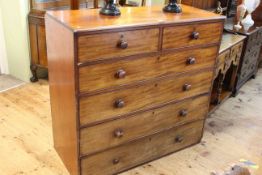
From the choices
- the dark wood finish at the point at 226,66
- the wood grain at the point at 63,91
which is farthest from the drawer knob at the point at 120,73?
the dark wood finish at the point at 226,66

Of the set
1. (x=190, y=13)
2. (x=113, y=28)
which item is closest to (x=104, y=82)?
(x=113, y=28)

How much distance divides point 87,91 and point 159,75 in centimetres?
47

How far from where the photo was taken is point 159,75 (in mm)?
1834

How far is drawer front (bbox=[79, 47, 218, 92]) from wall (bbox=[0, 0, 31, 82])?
1.64 metres

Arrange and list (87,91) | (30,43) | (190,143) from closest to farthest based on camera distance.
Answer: (87,91)
(190,143)
(30,43)

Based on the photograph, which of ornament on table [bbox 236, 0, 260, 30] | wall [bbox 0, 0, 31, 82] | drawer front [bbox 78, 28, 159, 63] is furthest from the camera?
ornament on table [bbox 236, 0, 260, 30]

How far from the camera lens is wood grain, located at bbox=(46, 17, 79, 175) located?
1.57 m

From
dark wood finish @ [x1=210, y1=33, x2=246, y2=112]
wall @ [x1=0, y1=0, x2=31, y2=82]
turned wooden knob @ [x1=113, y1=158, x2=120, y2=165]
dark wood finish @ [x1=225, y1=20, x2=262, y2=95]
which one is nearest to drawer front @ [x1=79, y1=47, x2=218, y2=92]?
dark wood finish @ [x1=210, y1=33, x2=246, y2=112]

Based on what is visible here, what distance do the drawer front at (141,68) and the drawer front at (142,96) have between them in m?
0.05

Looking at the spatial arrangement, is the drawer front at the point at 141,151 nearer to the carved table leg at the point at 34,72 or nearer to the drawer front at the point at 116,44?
the drawer front at the point at 116,44

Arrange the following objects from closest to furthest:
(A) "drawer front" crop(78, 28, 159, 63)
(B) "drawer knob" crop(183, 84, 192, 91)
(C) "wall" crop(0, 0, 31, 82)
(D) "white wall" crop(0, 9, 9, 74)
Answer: (A) "drawer front" crop(78, 28, 159, 63) → (B) "drawer knob" crop(183, 84, 192, 91) → (C) "wall" crop(0, 0, 31, 82) → (D) "white wall" crop(0, 9, 9, 74)

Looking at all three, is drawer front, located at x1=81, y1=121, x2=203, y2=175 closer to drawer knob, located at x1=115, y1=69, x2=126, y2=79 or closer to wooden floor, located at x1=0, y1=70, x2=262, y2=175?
wooden floor, located at x1=0, y1=70, x2=262, y2=175

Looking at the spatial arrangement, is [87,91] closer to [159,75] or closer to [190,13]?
[159,75]

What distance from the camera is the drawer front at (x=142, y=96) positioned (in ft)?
5.44
